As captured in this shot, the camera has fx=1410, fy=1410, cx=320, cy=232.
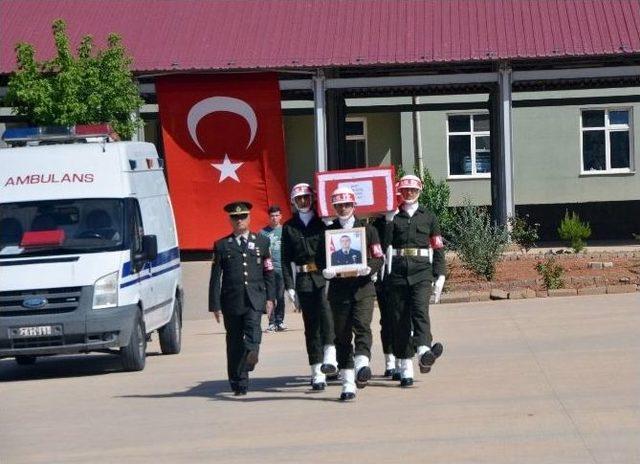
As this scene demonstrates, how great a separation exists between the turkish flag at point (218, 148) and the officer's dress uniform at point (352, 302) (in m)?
20.5

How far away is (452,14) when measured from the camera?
1359 inches

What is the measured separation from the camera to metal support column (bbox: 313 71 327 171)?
3247 centimetres

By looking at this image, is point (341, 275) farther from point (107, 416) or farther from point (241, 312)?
point (107, 416)

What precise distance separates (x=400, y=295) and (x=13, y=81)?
18747mm

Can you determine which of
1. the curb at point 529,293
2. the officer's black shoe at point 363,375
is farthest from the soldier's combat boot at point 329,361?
the curb at point 529,293

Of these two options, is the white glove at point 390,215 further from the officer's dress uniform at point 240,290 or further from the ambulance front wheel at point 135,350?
the ambulance front wheel at point 135,350

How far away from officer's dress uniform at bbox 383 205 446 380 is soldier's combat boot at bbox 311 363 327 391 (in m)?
0.75

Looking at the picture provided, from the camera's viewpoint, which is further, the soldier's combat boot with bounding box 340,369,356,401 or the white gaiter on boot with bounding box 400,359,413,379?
the white gaiter on boot with bounding box 400,359,413,379

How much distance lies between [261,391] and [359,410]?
2.06 m

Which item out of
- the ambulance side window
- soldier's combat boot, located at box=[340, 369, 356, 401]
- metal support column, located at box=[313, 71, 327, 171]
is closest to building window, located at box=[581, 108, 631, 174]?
metal support column, located at box=[313, 71, 327, 171]

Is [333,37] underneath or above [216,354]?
above

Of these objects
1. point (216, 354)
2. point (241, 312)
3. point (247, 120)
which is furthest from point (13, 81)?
point (241, 312)

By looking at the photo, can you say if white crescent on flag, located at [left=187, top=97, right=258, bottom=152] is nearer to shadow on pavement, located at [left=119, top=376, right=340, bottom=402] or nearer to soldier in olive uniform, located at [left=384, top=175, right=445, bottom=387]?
shadow on pavement, located at [left=119, top=376, right=340, bottom=402]

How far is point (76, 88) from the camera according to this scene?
97.2 feet
